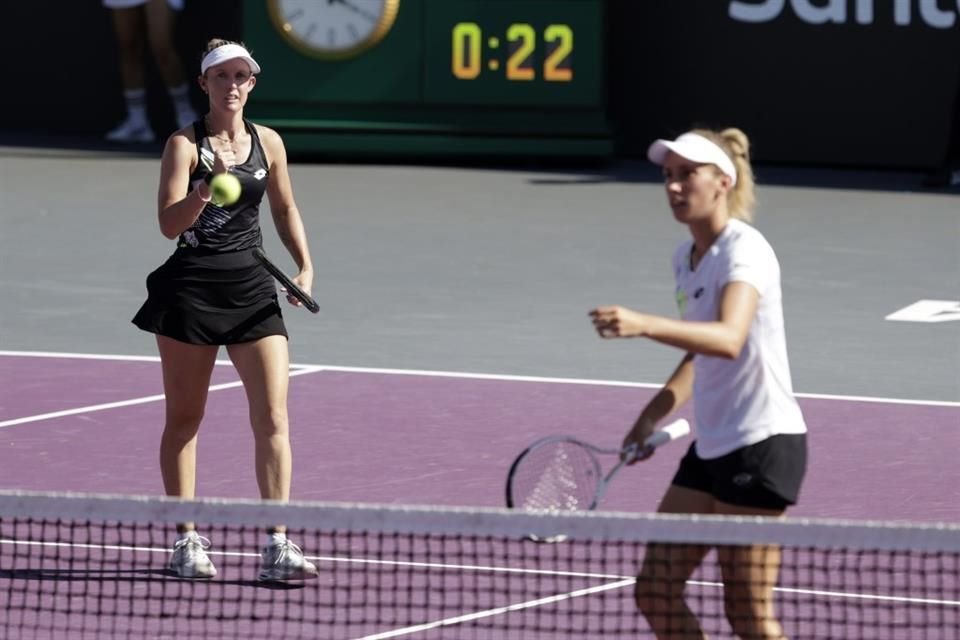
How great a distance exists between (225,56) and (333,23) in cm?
1075

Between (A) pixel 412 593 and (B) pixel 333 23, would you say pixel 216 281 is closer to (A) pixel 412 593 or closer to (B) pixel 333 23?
(A) pixel 412 593

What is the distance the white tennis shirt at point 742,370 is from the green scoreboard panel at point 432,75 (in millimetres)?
12024

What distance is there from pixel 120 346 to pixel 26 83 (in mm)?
8780

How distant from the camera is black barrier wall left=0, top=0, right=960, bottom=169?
1722 cm

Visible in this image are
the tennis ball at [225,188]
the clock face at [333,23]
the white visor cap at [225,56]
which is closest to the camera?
the tennis ball at [225,188]

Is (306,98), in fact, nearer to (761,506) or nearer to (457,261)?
(457,261)

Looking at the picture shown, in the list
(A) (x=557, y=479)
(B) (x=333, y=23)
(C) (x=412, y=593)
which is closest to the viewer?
(A) (x=557, y=479)

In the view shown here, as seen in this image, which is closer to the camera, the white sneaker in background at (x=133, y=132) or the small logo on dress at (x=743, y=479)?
the small logo on dress at (x=743, y=479)

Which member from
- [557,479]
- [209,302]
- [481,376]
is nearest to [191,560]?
[209,302]

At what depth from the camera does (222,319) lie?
696 centimetres

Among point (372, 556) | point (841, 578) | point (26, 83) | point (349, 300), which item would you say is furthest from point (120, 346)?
point (26, 83)

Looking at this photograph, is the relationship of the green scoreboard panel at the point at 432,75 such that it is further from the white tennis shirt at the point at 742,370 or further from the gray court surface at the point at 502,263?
the white tennis shirt at the point at 742,370

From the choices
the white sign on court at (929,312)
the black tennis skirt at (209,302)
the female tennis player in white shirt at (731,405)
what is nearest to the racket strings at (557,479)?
the female tennis player in white shirt at (731,405)

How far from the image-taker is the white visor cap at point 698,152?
5.32 meters
